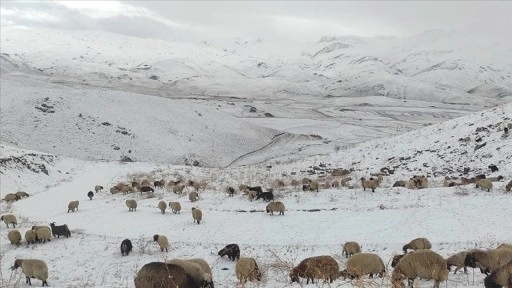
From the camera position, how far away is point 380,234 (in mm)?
16828

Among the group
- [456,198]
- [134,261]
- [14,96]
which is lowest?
[134,261]

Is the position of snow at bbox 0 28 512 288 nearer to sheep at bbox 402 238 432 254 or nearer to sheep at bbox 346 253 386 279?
sheep at bbox 402 238 432 254

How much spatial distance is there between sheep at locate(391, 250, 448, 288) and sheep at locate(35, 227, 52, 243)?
15.8 m

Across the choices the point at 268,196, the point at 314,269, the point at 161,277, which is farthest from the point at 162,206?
the point at 161,277

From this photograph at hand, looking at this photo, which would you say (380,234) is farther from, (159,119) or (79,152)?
(159,119)

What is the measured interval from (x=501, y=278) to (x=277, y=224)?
43.4ft

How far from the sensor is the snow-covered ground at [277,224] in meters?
14.5

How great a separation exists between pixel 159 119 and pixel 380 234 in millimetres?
63014

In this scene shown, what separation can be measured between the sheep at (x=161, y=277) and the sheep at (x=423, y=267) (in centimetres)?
357

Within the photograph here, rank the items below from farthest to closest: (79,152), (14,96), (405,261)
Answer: (14,96), (79,152), (405,261)

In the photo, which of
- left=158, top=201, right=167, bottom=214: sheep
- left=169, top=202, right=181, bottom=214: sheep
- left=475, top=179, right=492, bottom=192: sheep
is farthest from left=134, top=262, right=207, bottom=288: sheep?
left=475, top=179, right=492, bottom=192: sheep

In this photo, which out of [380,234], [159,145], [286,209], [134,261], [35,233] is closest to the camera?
[134,261]

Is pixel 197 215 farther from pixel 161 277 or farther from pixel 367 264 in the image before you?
pixel 161 277

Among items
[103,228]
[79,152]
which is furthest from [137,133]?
[103,228]
